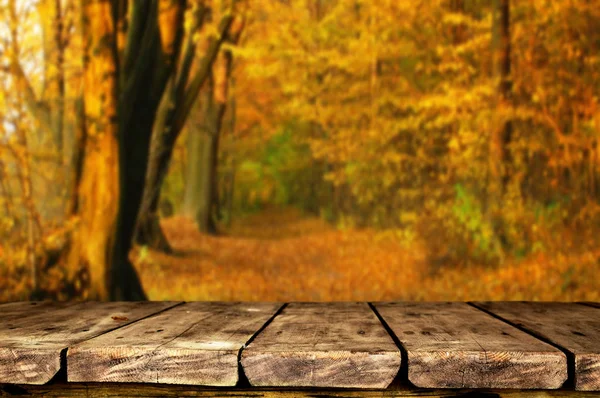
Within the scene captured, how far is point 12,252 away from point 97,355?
225 inches

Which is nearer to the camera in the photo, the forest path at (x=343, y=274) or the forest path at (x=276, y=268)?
the forest path at (x=343, y=274)

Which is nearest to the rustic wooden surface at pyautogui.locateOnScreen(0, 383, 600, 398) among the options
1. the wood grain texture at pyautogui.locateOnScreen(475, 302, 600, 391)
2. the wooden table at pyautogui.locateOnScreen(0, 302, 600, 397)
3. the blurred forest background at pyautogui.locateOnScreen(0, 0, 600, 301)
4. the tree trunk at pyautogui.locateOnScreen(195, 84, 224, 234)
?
the wooden table at pyautogui.locateOnScreen(0, 302, 600, 397)

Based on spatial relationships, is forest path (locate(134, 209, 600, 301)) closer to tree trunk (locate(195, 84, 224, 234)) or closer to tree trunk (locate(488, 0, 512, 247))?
tree trunk (locate(488, 0, 512, 247))

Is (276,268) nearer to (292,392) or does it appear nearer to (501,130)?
(501,130)

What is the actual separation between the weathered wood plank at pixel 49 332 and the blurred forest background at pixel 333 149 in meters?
4.23

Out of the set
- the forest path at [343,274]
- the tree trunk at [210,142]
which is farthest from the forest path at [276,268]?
the tree trunk at [210,142]

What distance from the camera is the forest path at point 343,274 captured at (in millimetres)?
8359

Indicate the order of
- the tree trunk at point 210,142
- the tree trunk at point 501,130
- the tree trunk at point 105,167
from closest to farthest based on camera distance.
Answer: the tree trunk at point 105,167 < the tree trunk at point 501,130 < the tree trunk at point 210,142

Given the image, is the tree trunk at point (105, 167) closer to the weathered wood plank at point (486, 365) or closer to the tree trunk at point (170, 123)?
the tree trunk at point (170, 123)

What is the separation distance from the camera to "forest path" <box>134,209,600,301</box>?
8.36 meters

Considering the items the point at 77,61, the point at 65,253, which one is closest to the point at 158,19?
the point at 65,253

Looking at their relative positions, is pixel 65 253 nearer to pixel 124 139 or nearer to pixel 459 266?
pixel 124 139

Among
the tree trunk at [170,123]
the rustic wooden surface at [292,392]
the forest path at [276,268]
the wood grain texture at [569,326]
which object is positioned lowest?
the forest path at [276,268]

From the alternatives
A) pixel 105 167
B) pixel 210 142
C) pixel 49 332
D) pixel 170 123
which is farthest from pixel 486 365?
pixel 210 142
